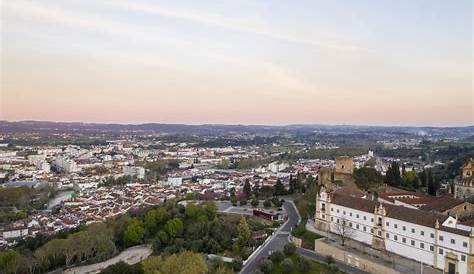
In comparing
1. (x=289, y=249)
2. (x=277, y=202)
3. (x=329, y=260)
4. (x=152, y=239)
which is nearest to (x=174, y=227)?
(x=152, y=239)

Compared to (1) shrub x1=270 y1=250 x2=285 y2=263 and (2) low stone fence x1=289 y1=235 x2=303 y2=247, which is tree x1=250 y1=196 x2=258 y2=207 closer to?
(2) low stone fence x1=289 y1=235 x2=303 y2=247

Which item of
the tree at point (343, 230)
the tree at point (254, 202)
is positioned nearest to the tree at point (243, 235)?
the tree at point (343, 230)

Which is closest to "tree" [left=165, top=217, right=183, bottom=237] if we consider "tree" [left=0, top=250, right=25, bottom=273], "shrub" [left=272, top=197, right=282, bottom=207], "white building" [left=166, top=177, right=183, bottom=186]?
"shrub" [left=272, top=197, right=282, bottom=207]

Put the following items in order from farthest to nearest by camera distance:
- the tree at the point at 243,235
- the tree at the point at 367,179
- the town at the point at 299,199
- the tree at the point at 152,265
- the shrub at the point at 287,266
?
1. the tree at the point at 367,179
2. the tree at the point at 243,235
3. the shrub at the point at 287,266
4. the town at the point at 299,199
5. the tree at the point at 152,265

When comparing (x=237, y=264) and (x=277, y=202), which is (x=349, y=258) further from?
(x=277, y=202)

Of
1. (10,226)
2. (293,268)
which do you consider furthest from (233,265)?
(10,226)

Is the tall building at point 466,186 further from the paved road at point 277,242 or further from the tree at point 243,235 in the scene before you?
the tree at point 243,235

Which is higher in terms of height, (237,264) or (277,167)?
(237,264)
